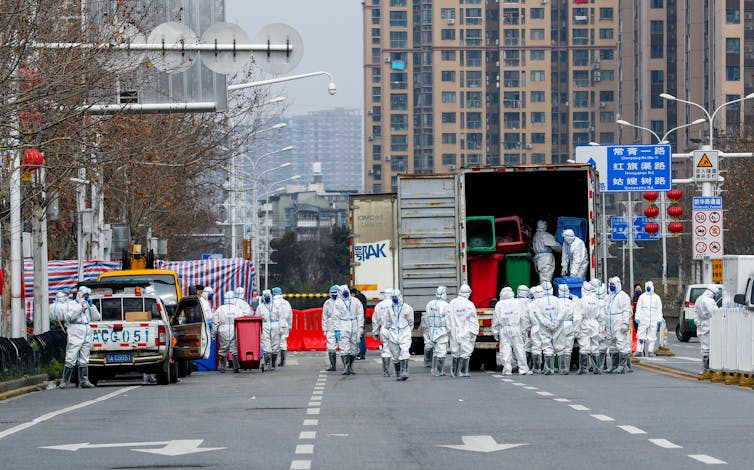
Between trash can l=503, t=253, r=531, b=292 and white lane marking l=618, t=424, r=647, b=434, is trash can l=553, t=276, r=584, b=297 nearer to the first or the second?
trash can l=503, t=253, r=531, b=292

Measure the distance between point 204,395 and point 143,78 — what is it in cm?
588

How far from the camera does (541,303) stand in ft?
98.1

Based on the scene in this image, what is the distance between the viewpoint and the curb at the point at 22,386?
24797 mm

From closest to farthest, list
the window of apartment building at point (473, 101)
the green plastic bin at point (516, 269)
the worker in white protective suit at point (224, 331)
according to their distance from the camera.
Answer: the green plastic bin at point (516, 269)
the worker in white protective suit at point (224, 331)
the window of apartment building at point (473, 101)

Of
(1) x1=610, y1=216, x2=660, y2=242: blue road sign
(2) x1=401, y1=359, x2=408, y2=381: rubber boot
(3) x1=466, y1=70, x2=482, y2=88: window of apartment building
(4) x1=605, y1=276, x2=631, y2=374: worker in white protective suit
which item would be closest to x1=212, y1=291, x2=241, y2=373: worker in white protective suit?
(2) x1=401, y1=359, x2=408, y2=381: rubber boot

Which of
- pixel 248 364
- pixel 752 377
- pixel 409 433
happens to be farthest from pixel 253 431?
pixel 248 364

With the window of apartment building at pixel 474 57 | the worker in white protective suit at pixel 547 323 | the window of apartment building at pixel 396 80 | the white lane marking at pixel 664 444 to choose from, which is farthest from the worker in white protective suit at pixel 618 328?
the window of apartment building at pixel 396 80

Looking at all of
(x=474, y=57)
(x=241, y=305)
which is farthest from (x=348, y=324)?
(x=474, y=57)

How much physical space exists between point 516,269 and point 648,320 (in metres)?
6.45

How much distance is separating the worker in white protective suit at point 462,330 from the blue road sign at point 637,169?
15386mm

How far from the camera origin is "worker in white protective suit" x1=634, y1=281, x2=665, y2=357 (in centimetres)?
3725

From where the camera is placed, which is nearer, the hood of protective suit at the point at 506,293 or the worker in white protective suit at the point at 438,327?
the worker in white protective suit at the point at 438,327

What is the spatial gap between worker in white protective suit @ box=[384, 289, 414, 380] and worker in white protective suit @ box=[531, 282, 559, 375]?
7.80ft

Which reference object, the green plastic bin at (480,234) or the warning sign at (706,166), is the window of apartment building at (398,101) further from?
the green plastic bin at (480,234)
